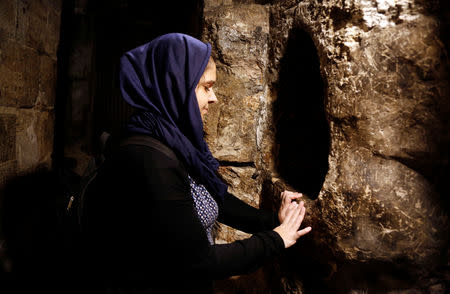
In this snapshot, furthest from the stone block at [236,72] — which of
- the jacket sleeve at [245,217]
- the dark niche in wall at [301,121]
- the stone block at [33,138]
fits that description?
the stone block at [33,138]

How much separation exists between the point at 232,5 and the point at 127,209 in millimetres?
1385

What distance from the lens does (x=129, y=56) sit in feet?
3.75

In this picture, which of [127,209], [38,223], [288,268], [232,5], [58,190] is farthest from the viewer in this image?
[58,190]

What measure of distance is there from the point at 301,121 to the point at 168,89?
2.69 feet

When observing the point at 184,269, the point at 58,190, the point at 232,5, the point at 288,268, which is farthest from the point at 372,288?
the point at 58,190

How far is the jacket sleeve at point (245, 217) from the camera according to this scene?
140 cm

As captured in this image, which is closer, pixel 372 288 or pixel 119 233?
pixel 119 233

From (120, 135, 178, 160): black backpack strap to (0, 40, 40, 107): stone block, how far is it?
959 millimetres

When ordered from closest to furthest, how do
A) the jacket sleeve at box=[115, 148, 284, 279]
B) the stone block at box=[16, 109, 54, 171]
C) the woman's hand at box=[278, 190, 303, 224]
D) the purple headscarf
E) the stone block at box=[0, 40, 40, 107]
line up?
the jacket sleeve at box=[115, 148, 284, 279] < the purple headscarf < the woman's hand at box=[278, 190, 303, 224] < the stone block at box=[0, 40, 40, 107] < the stone block at box=[16, 109, 54, 171]

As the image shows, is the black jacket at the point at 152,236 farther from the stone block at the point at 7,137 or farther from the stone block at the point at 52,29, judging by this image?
the stone block at the point at 52,29

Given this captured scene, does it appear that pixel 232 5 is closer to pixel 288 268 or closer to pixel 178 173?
pixel 178 173

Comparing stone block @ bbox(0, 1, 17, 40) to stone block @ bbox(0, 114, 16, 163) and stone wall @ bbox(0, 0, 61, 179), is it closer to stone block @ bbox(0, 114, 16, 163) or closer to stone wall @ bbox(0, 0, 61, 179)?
stone wall @ bbox(0, 0, 61, 179)

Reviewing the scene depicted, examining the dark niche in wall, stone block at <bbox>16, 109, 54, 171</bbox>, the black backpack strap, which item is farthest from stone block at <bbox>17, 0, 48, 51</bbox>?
the dark niche in wall

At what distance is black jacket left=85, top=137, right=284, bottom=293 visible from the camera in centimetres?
95
